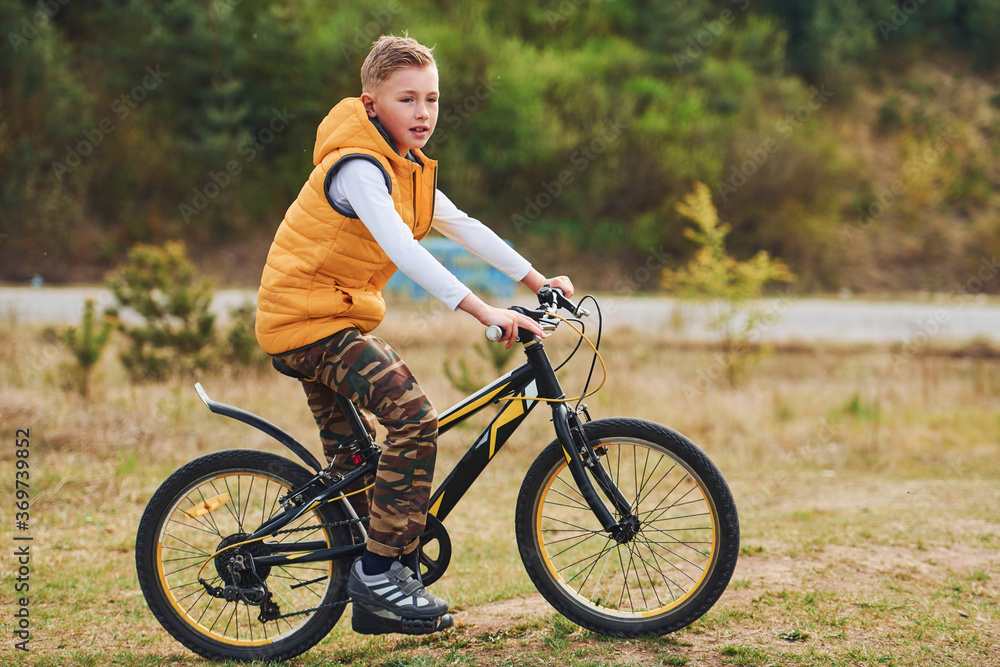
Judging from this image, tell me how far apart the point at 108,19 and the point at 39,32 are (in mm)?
3381

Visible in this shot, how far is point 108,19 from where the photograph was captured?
23.1m

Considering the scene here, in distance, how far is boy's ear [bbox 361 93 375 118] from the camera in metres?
2.73

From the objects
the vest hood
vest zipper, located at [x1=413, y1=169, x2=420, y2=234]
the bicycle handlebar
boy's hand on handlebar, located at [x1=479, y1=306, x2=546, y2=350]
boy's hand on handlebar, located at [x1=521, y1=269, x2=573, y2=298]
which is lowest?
boy's hand on handlebar, located at [x1=479, y1=306, x2=546, y2=350]

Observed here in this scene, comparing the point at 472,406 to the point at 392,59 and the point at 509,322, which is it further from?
the point at 392,59

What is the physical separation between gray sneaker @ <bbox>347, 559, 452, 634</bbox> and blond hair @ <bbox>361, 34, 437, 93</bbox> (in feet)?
5.24

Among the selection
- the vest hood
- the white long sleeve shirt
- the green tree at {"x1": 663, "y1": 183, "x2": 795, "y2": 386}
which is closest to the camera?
the white long sleeve shirt

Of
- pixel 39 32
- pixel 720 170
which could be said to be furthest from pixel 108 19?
pixel 720 170

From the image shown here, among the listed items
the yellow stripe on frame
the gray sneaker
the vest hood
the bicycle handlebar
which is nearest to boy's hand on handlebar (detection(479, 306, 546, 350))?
the bicycle handlebar

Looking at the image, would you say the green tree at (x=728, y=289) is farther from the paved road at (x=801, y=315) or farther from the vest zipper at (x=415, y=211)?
the vest zipper at (x=415, y=211)

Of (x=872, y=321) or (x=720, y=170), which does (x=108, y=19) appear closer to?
(x=720, y=170)

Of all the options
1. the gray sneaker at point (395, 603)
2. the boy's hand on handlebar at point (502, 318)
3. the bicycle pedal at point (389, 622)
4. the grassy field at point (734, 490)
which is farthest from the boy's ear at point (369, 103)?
the grassy field at point (734, 490)

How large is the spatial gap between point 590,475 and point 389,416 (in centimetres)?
73

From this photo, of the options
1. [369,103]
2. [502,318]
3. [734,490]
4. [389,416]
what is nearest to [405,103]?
[369,103]

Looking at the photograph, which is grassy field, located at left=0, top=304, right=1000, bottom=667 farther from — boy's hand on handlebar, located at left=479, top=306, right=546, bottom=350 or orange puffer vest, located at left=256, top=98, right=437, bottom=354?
orange puffer vest, located at left=256, top=98, right=437, bottom=354
